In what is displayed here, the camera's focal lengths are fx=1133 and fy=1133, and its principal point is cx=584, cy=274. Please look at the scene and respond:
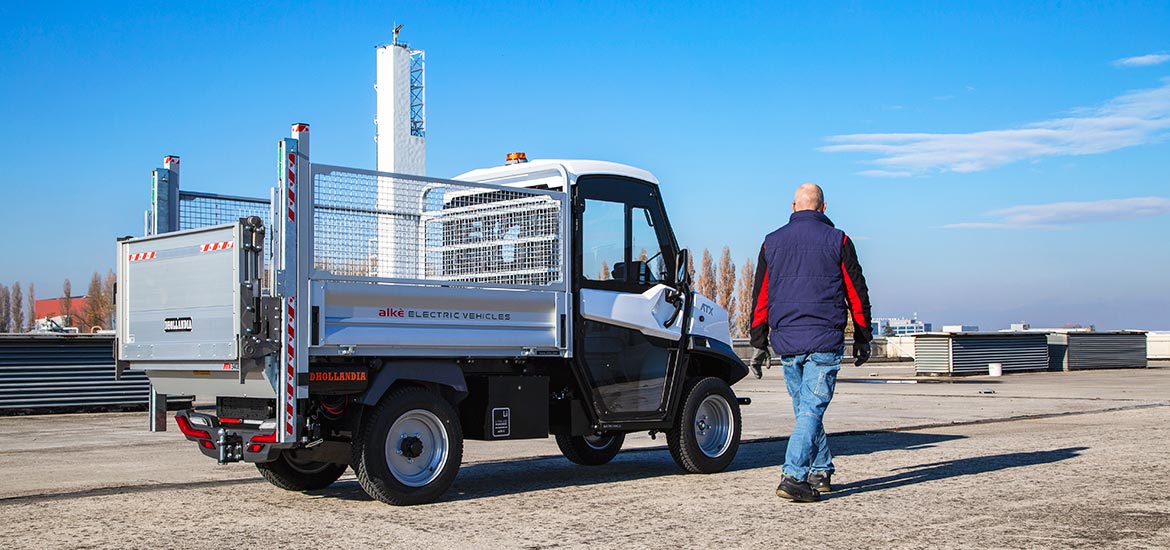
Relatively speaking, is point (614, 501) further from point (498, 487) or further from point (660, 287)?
point (660, 287)

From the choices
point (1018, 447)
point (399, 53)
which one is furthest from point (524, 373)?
point (399, 53)

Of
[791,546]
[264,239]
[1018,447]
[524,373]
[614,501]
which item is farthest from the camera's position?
[1018,447]

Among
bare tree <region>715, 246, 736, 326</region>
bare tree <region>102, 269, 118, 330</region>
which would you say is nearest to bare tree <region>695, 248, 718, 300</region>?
bare tree <region>715, 246, 736, 326</region>

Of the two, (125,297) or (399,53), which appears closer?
(125,297)

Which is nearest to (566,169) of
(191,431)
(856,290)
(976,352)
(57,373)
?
(856,290)

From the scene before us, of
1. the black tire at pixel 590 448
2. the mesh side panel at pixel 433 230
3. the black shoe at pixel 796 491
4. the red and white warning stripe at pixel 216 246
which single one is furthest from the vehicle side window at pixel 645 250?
the red and white warning stripe at pixel 216 246

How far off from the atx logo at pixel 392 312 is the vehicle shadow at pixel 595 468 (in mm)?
1364

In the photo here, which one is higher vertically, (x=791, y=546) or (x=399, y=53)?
(x=399, y=53)

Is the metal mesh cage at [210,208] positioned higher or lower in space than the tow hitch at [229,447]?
higher

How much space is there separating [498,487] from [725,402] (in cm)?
225

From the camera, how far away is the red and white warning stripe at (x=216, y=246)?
23.5ft

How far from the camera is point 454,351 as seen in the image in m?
7.91

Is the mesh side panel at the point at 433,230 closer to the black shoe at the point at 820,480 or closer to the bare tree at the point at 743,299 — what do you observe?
the black shoe at the point at 820,480

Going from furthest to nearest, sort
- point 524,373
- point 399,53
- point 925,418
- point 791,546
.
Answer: point 399,53
point 925,418
point 524,373
point 791,546
